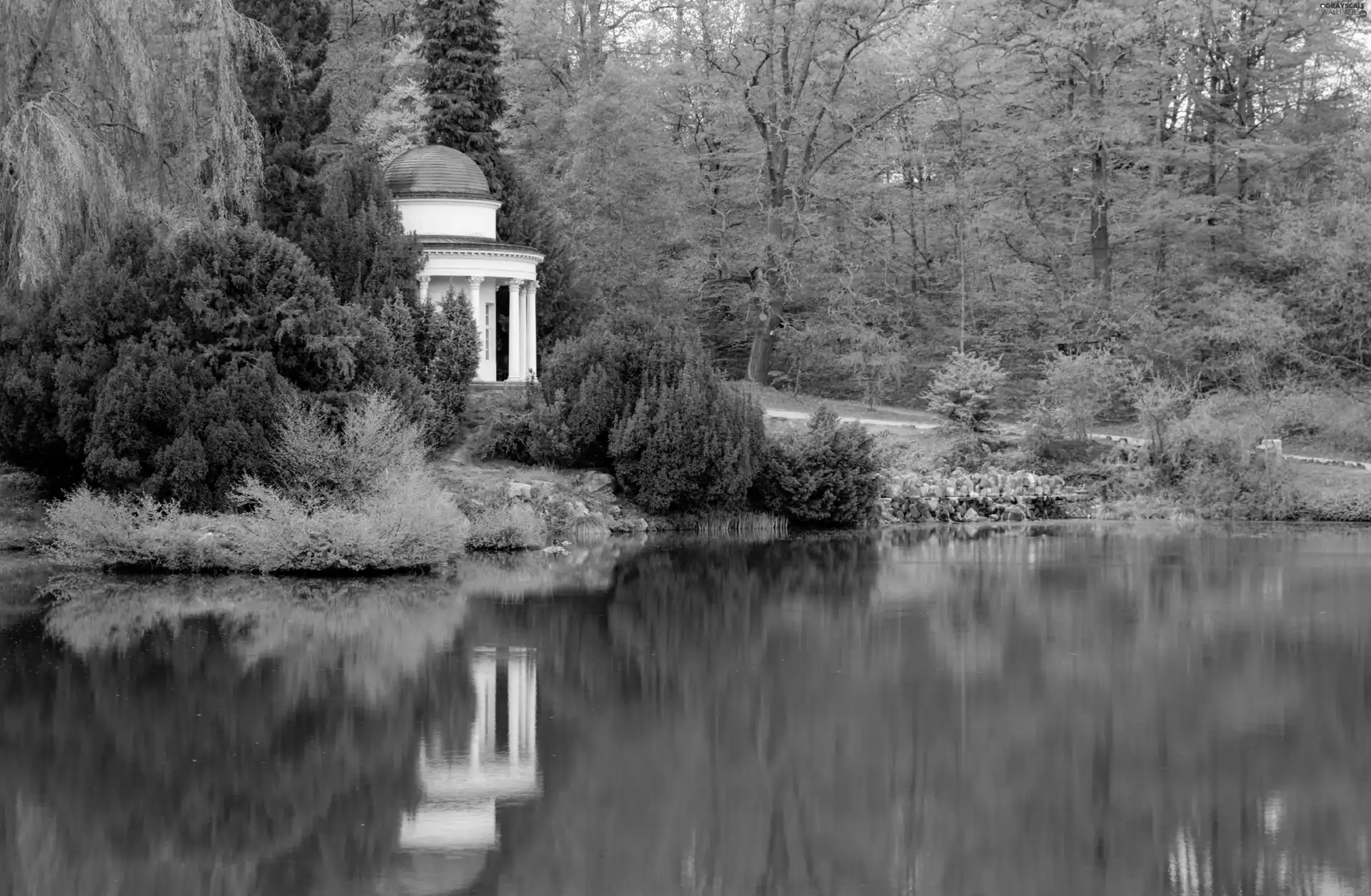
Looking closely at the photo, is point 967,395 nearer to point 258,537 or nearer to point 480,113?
point 480,113

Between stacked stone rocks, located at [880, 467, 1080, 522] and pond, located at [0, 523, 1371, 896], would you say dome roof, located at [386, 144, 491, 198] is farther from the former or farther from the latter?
pond, located at [0, 523, 1371, 896]

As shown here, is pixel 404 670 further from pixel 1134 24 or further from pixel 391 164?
pixel 1134 24

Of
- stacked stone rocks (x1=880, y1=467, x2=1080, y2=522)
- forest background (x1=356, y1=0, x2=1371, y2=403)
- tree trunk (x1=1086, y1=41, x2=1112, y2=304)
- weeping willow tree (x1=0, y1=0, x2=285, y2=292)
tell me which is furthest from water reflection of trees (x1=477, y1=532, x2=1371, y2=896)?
tree trunk (x1=1086, y1=41, x2=1112, y2=304)

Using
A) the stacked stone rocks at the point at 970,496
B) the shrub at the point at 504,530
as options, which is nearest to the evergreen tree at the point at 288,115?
the shrub at the point at 504,530

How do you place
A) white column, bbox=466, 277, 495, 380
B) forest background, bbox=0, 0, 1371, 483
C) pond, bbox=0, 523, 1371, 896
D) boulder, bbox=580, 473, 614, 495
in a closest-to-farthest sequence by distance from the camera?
pond, bbox=0, 523, 1371, 896
boulder, bbox=580, 473, 614, 495
white column, bbox=466, 277, 495, 380
forest background, bbox=0, 0, 1371, 483

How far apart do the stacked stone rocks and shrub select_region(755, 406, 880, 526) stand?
1.63 m

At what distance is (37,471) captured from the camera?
26.1 meters

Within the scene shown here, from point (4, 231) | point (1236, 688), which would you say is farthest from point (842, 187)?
point (1236, 688)

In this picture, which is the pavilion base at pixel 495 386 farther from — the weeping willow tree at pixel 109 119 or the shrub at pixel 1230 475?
the shrub at pixel 1230 475

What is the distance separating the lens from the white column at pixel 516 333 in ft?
116

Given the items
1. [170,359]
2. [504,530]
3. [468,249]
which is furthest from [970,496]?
[170,359]

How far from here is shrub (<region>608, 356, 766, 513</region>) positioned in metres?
29.1

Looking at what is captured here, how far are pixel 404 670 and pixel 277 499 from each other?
7.68m

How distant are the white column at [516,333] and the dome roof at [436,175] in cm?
231
